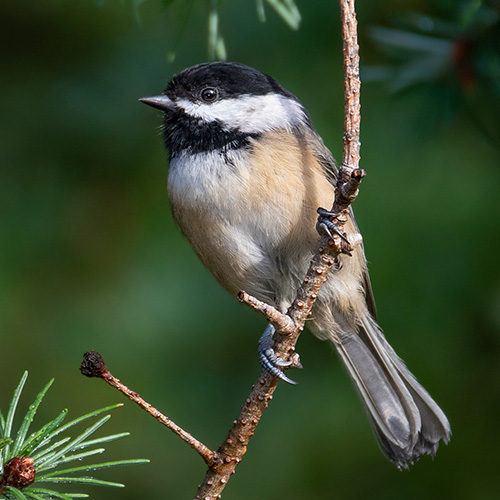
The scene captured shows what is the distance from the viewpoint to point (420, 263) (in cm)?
228

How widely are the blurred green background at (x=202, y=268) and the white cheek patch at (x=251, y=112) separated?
12.3 inches

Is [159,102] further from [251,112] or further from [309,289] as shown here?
[309,289]

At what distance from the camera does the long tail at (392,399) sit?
1.94 m

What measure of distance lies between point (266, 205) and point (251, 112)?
31cm

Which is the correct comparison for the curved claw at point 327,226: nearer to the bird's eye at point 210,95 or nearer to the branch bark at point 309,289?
the branch bark at point 309,289

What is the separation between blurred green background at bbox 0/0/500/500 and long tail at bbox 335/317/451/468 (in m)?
0.14

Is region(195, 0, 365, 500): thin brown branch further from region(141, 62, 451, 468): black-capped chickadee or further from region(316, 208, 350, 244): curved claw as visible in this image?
region(141, 62, 451, 468): black-capped chickadee

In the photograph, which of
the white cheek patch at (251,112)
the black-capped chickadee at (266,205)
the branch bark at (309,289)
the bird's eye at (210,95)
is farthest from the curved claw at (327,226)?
the bird's eye at (210,95)

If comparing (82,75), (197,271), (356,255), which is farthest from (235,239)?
(82,75)

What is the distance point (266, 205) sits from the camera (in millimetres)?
1757

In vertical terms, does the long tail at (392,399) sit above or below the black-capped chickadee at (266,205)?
below

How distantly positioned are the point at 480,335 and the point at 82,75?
1.70 m

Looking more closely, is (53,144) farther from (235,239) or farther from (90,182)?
(235,239)

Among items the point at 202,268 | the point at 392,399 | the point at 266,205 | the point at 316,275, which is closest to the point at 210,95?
the point at 266,205
